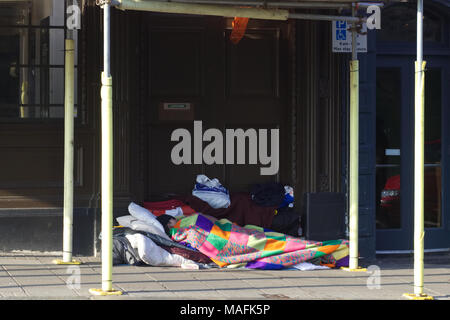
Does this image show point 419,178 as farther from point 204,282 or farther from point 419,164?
point 204,282

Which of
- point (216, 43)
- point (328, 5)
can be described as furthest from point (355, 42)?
point (216, 43)

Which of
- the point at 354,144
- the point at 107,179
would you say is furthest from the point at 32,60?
the point at 354,144

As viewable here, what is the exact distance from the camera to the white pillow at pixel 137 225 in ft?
31.8

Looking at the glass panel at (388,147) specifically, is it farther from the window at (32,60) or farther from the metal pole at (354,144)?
the window at (32,60)

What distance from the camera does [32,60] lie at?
1011 cm

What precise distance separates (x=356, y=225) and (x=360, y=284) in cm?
87

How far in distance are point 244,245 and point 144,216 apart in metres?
1.24

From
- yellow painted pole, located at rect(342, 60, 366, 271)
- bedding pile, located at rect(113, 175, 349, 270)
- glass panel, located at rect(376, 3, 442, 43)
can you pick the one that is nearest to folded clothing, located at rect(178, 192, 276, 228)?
bedding pile, located at rect(113, 175, 349, 270)

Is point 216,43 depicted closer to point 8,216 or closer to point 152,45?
point 152,45

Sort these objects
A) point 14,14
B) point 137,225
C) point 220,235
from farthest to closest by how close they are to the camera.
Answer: point 14,14 → point 220,235 → point 137,225

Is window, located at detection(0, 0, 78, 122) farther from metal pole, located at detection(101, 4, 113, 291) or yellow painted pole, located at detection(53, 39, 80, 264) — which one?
metal pole, located at detection(101, 4, 113, 291)

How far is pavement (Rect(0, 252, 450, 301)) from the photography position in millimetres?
7969

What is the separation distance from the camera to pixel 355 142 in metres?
9.48

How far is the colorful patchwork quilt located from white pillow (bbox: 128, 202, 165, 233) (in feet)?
0.68
